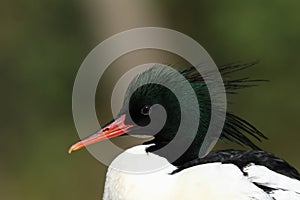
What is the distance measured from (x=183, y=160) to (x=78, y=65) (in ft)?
24.1

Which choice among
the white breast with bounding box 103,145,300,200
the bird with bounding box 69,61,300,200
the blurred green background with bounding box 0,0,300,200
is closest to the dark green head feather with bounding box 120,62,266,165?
the bird with bounding box 69,61,300,200

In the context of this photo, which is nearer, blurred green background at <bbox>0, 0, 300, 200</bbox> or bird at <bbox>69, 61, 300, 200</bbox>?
bird at <bbox>69, 61, 300, 200</bbox>

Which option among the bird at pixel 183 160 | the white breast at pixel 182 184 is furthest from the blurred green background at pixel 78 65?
the white breast at pixel 182 184

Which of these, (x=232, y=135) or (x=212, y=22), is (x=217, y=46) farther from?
(x=232, y=135)

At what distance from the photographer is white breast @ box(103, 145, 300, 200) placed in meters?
3.84

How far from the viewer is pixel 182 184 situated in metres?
3.93

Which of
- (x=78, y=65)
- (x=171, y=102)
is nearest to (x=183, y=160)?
(x=171, y=102)

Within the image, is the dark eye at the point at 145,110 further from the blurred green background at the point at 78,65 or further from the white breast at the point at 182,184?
the blurred green background at the point at 78,65

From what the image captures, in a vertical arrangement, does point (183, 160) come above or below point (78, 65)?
above

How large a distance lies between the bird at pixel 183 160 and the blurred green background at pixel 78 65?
16.0 feet

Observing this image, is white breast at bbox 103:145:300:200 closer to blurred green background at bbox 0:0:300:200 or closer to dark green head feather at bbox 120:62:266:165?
dark green head feather at bbox 120:62:266:165

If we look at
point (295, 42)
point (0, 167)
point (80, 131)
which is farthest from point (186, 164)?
point (295, 42)

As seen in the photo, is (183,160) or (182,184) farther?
(183,160)

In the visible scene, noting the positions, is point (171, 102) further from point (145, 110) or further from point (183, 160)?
point (183, 160)
